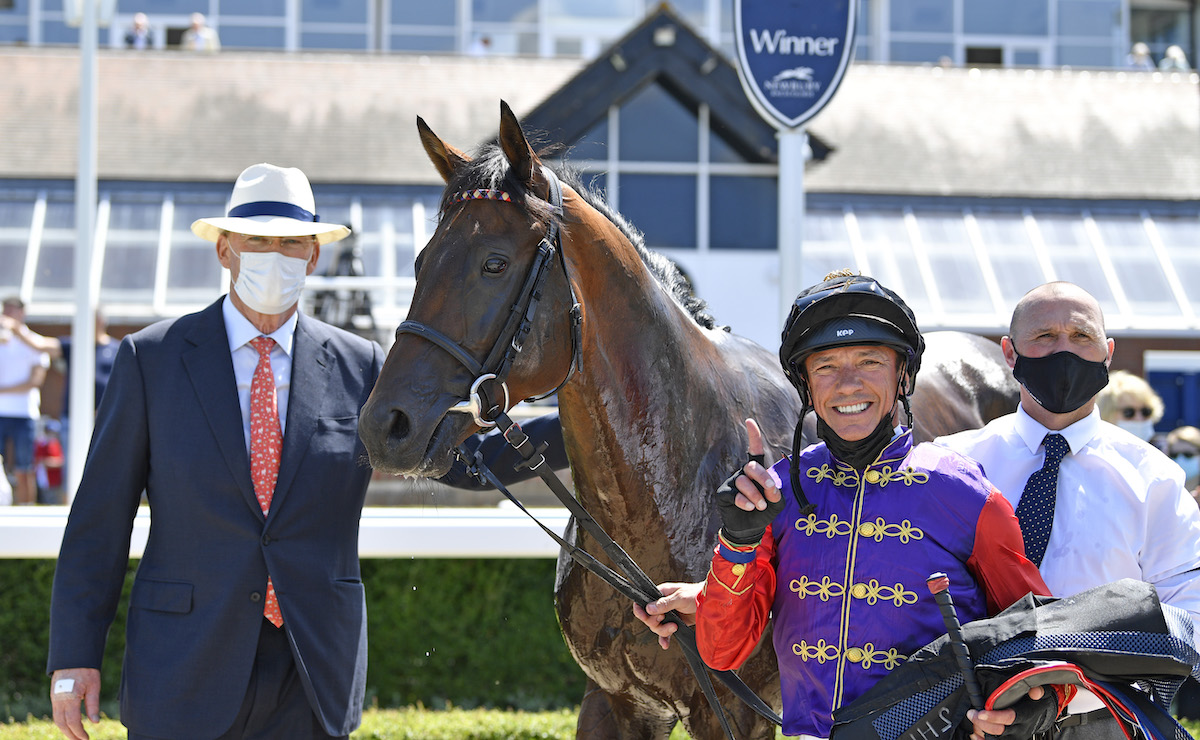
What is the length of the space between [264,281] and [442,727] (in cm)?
250

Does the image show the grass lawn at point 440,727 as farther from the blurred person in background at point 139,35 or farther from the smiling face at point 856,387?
the blurred person in background at point 139,35

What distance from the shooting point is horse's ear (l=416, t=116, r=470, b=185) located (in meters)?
2.61

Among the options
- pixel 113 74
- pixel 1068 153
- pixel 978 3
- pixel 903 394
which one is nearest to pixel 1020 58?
pixel 978 3

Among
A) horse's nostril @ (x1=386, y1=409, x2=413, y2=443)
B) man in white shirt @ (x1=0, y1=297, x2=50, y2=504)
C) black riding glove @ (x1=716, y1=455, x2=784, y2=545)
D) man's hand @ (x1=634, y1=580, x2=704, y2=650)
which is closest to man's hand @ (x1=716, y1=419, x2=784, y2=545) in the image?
black riding glove @ (x1=716, y1=455, x2=784, y2=545)

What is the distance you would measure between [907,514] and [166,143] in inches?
729

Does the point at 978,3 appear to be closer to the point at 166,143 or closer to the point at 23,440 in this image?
the point at 166,143

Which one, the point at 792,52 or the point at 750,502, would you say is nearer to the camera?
the point at 750,502

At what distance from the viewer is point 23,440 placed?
892 cm

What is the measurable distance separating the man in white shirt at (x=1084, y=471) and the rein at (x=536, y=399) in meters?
0.75

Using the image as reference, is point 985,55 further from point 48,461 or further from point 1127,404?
point 1127,404

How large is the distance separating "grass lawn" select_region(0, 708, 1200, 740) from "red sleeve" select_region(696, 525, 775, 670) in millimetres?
2560

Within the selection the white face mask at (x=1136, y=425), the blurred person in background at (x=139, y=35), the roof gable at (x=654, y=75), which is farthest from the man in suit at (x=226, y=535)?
the blurred person in background at (x=139, y=35)

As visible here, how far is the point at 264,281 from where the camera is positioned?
2936mm

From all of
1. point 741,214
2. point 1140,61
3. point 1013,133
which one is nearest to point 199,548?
point 741,214
